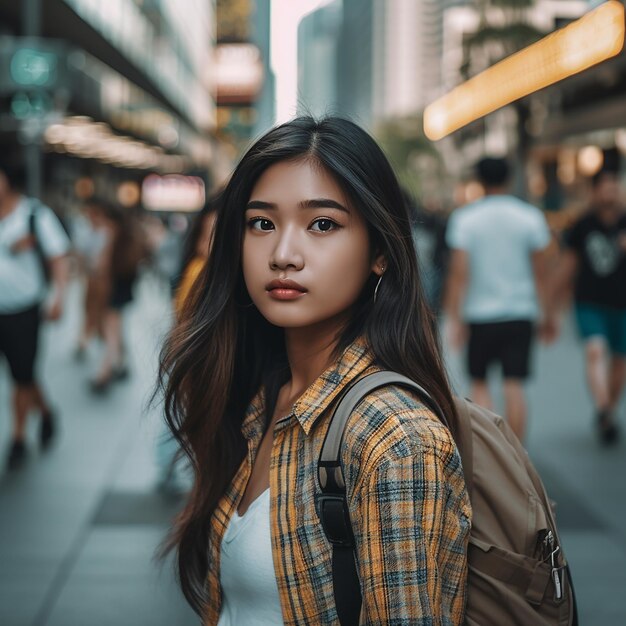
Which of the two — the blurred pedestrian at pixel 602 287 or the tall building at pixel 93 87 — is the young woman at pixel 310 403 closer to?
the blurred pedestrian at pixel 602 287

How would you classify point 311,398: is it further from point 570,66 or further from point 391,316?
point 570,66

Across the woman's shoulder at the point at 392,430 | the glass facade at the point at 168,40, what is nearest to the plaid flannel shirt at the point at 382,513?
the woman's shoulder at the point at 392,430

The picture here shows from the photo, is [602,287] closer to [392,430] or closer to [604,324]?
[604,324]

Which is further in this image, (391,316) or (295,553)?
(391,316)

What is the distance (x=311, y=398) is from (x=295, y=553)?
0.26 metres

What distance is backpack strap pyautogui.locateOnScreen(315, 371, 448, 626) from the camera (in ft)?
5.20

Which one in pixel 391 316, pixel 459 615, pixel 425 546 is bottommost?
pixel 459 615

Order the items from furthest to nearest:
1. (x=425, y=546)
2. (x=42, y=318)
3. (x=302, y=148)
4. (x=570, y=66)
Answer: (x=570, y=66) → (x=42, y=318) → (x=302, y=148) → (x=425, y=546)

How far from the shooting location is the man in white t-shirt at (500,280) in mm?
6485

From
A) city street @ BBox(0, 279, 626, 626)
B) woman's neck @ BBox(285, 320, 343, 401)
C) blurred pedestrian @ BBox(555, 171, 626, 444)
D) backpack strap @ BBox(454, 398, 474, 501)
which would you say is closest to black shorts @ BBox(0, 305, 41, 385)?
city street @ BBox(0, 279, 626, 626)

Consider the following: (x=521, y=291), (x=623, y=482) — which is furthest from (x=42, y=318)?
(x=623, y=482)

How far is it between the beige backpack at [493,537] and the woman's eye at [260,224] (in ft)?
1.12

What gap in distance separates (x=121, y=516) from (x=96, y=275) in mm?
6521

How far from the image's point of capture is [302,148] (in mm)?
1802
